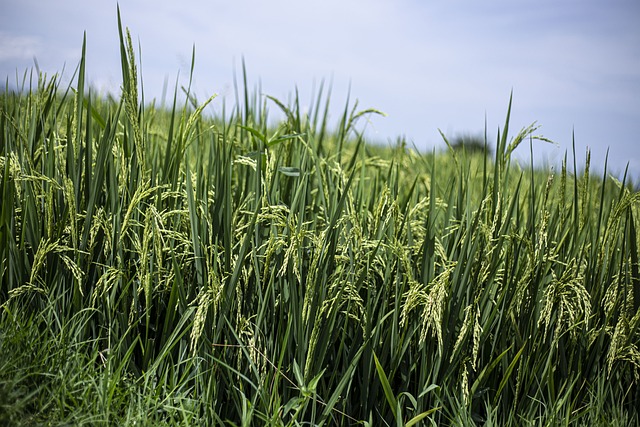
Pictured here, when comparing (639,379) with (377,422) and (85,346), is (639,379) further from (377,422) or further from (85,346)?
(85,346)

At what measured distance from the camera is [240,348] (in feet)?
6.13

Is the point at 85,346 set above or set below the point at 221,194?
below

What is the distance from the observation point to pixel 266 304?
194 cm

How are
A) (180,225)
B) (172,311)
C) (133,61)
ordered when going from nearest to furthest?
(133,61) → (172,311) → (180,225)

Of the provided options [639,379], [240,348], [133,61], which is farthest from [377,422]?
[133,61]

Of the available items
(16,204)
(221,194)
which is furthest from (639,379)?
(16,204)

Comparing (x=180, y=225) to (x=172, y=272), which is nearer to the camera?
(x=172, y=272)

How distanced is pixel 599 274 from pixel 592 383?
0.45 m

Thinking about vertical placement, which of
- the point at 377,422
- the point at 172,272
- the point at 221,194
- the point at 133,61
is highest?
the point at 133,61

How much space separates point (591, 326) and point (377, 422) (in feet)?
3.44

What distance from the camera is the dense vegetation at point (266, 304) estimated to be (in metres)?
1.81

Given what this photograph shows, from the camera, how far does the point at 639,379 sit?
7.82 ft

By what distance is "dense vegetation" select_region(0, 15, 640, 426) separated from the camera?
1.81m

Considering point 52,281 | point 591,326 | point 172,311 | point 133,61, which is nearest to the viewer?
point 133,61
